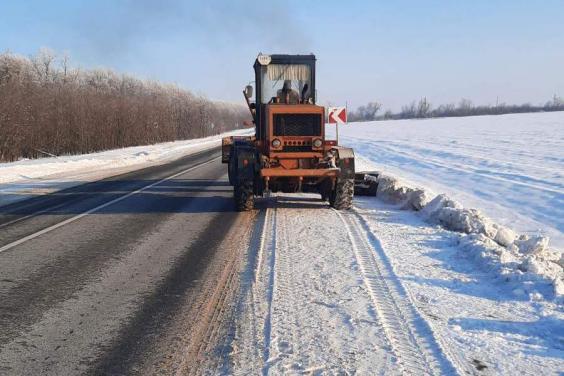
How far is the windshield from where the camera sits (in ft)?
38.9

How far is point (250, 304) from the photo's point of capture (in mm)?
5230

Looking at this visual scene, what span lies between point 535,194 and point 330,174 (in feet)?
22.0

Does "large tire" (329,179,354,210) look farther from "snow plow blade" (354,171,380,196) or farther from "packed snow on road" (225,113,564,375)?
"snow plow blade" (354,171,380,196)

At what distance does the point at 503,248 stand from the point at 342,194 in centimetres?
441

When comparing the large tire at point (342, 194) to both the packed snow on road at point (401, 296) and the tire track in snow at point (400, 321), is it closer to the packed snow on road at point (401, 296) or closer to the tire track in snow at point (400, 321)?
the packed snow on road at point (401, 296)

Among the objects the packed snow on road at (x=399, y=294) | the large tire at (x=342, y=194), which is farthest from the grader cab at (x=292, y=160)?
the packed snow on road at (x=399, y=294)

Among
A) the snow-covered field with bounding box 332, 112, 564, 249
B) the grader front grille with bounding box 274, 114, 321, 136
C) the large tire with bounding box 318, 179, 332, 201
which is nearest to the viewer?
the grader front grille with bounding box 274, 114, 321, 136

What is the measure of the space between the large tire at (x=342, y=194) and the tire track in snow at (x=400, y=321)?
143 inches

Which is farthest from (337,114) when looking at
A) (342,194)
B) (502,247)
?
(502,247)

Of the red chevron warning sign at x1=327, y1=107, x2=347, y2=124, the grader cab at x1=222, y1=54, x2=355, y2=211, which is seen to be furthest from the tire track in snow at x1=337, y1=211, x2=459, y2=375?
the red chevron warning sign at x1=327, y1=107, x2=347, y2=124

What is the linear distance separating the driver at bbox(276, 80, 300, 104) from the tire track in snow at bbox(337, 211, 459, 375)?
17.0 ft

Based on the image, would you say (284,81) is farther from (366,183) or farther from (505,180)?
(505,180)

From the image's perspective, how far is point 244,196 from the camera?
1084cm

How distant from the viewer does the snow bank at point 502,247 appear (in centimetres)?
577
